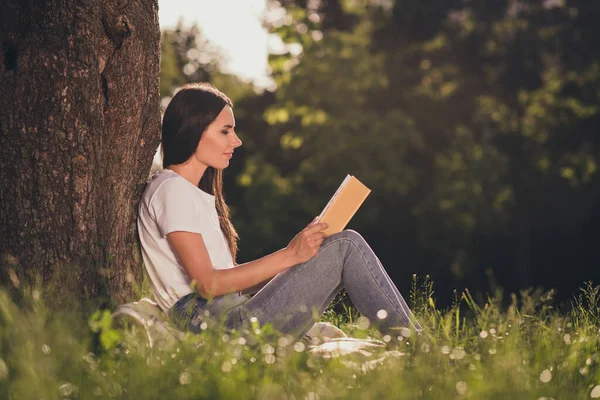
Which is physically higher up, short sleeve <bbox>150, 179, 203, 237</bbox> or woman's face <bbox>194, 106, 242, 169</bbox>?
woman's face <bbox>194, 106, 242, 169</bbox>

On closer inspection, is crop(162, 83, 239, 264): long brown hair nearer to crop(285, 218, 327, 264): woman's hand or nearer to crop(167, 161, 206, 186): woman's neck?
crop(167, 161, 206, 186): woman's neck

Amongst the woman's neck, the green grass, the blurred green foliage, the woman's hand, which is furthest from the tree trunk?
the blurred green foliage

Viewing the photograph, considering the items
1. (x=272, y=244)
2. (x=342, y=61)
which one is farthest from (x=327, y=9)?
(x=272, y=244)

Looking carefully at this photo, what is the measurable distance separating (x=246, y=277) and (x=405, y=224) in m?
20.7

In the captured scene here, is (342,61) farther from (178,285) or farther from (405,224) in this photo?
(178,285)

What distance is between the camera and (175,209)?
4910mm

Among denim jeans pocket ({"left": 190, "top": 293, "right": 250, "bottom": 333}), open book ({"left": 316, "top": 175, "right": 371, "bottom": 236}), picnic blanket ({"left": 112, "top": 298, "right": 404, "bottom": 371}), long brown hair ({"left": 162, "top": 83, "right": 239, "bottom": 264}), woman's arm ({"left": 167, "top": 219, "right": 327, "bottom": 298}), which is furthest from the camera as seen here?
long brown hair ({"left": 162, "top": 83, "right": 239, "bottom": 264})

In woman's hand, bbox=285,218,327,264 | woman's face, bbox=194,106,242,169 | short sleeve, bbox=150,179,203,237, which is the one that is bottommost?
woman's hand, bbox=285,218,327,264

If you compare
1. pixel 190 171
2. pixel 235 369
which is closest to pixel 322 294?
pixel 190 171

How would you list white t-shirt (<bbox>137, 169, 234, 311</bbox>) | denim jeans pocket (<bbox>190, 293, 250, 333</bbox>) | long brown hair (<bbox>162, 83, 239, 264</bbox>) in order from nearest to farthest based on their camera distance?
1. denim jeans pocket (<bbox>190, 293, 250, 333</bbox>)
2. white t-shirt (<bbox>137, 169, 234, 311</bbox>)
3. long brown hair (<bbox>162, 83, 239, 264</bbox>)

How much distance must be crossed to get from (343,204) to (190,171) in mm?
935

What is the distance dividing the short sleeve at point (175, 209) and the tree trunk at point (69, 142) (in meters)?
0.28

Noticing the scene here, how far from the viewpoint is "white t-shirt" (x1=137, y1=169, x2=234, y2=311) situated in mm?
4922

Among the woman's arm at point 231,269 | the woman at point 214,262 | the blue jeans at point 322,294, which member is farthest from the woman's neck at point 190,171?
the blue jeans at point 322,294
